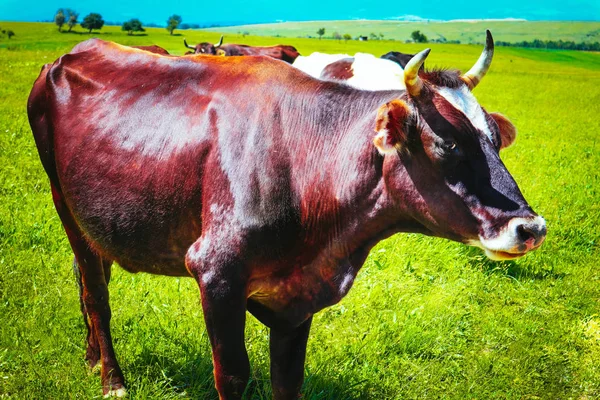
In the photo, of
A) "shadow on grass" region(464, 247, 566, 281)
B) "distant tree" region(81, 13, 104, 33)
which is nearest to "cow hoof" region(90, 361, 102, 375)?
"shadow on grass" region(464, 247, 566, 281)

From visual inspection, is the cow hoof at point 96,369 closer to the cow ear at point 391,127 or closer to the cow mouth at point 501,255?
the cow ear at point 391,127

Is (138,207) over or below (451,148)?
below

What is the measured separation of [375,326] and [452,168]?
2.57m

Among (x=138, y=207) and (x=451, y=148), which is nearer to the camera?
(x=451, y=148)

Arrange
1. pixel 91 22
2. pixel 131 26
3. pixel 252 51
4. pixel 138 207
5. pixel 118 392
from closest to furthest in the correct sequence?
pixel 138 207, pixel 118 392, pixel 252 51, pixel 131 26, pixel 91 22

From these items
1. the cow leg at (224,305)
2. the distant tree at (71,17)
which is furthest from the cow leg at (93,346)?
the distant tree at (71,17)

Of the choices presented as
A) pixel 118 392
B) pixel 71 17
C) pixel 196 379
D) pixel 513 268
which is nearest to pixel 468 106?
pixel 196 379

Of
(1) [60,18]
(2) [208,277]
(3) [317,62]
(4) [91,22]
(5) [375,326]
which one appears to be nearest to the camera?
(2) [208,277]

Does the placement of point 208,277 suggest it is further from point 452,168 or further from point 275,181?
point 452,168

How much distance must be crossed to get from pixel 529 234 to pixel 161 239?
1832mm

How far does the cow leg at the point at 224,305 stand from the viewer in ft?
9.75

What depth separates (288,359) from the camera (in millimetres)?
3697

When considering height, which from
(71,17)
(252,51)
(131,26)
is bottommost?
(131,26)

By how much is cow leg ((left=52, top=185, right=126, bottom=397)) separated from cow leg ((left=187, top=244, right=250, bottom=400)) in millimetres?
1310
